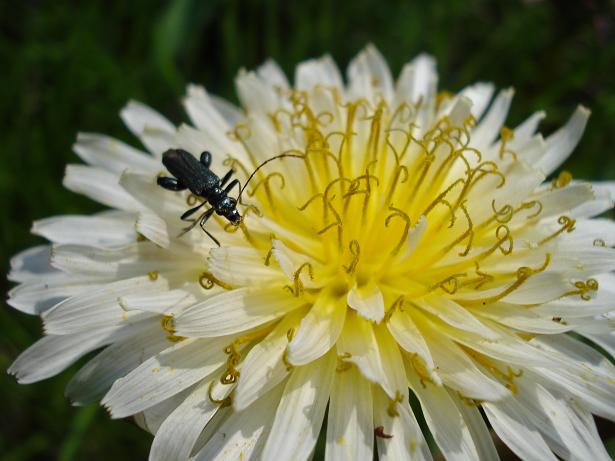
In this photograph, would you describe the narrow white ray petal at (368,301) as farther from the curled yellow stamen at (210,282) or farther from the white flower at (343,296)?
the curled yellow stamen at (210,282)


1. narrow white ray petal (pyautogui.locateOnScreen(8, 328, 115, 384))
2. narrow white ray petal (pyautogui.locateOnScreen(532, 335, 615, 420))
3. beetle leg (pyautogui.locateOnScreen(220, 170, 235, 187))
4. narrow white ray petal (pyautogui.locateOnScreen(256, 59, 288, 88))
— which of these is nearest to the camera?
narrow white ray petal (pyautogui.locateOnScreen(532, 335, 615, 420))

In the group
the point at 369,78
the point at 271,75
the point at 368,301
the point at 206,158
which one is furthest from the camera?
the point at 271,75

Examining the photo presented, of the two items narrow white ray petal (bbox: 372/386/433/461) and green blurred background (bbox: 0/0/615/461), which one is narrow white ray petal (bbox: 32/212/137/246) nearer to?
green blurred background (bbox: 0/0/615/461)

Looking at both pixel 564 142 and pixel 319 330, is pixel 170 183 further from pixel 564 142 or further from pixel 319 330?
pixel 564 142

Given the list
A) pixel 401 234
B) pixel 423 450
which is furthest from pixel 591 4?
pixel 423 450

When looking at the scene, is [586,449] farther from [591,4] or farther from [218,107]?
[591,4]

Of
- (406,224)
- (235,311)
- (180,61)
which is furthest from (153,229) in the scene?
(180,61)

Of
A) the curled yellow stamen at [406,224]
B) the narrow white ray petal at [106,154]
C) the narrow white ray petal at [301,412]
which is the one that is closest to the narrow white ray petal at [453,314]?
the curled yellow stamen at [406,224]

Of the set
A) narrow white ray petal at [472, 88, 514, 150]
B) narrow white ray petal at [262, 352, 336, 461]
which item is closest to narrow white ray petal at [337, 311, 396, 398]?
narrow white ray petal at [262, 352, 336, 461]
